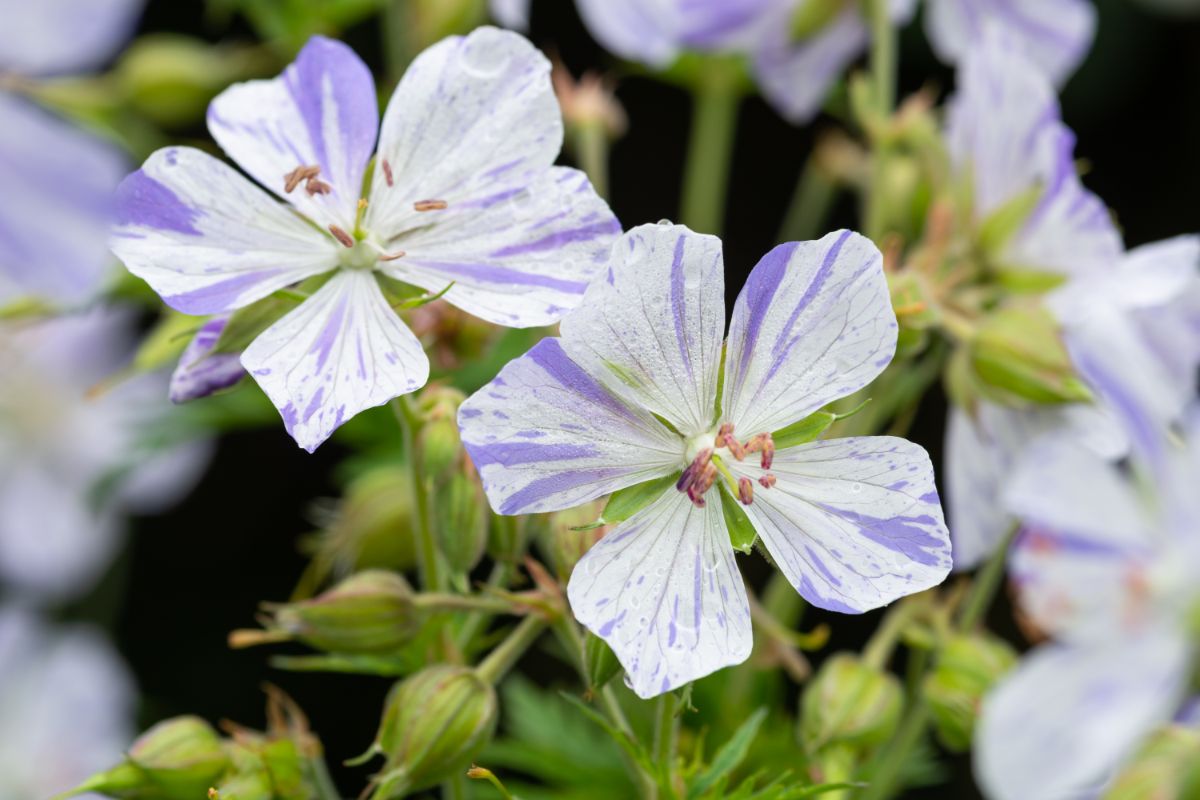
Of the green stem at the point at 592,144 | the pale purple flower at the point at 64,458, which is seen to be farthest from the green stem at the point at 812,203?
the pale purple flower at the point at 64,458

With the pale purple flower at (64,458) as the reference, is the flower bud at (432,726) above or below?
above

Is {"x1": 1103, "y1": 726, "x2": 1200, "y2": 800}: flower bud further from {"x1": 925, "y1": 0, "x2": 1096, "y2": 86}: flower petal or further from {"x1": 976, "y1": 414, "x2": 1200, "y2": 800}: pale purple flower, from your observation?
{"x1": 925, "y1": 0, "x2": 1096, "y2": 86}: flower petal

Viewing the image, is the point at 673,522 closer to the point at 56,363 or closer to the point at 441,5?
the point at 441,5

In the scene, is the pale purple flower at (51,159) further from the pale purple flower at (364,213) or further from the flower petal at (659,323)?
the flower petal at (659,323)

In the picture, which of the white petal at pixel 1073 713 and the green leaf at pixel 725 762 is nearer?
the white petal at pixel 1073 713

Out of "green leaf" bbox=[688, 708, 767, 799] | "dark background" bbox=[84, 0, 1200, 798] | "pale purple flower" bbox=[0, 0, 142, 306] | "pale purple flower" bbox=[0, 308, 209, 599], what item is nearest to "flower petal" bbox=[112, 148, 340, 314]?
"green leaf" bbox=[688, 708, 767, 799]

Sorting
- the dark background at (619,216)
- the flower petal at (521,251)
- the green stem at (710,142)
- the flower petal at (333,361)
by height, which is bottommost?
the dark background at (619,216)
